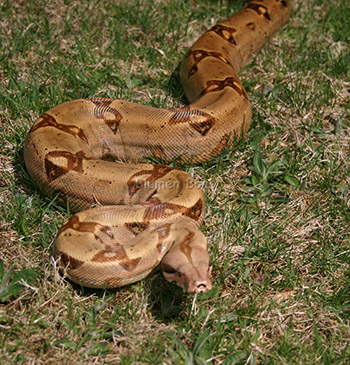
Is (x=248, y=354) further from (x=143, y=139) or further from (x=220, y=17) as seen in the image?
(x=220, y=17)

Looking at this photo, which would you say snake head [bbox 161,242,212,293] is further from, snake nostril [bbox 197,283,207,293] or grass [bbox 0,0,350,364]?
grass [bbox 0,0,350,364]

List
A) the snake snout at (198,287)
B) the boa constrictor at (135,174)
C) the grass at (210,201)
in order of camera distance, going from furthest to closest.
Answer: the boa constrictor at (135,174)
the grass at (210,201)
the snake snout at (198,287)

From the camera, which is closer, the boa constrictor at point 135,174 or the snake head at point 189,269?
the snake head at point 189,269

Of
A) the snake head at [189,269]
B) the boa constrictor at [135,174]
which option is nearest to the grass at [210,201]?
the boa constrictor at [135,174]

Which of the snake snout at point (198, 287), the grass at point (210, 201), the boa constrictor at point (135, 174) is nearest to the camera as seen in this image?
the snake snout at point (198, 287)

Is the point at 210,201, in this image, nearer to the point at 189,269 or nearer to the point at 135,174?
the point at 135,174

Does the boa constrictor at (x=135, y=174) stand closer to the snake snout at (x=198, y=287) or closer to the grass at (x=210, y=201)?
the snake snout at (x=198, y=287)
